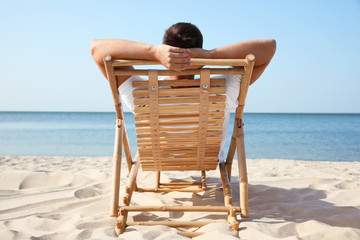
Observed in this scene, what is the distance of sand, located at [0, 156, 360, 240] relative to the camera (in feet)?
5.92

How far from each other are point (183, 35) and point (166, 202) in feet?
4.92

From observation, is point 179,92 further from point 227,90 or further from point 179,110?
point 227,90

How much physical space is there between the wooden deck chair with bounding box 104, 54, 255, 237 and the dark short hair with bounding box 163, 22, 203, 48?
0.26 m

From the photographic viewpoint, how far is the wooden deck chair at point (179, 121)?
70.9 inches

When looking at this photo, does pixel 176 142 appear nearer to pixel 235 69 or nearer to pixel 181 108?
pixel 181 108

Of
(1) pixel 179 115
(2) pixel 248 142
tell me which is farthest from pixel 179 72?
(2) pixel 248 142

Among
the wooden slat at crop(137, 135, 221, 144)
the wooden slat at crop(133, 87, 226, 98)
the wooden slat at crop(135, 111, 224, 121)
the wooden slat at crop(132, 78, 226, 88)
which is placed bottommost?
the wooden slat at crop(137, 135, 221, 144)

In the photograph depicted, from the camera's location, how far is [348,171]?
4.63 m

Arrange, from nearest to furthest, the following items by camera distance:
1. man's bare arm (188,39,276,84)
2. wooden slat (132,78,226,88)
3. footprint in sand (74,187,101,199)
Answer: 1. man's bare arm (188,39,276,84)
2. wooden slat (132,78,226,88)
3. footprint in sand (74,187,101,199)

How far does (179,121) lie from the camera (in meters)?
2.02

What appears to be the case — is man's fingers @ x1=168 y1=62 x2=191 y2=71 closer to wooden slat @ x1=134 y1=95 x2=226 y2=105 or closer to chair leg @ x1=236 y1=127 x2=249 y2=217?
wooden slat @ x1=134 y1=95 x2=226 y2=105

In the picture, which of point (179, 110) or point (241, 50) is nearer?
point (241, 50)

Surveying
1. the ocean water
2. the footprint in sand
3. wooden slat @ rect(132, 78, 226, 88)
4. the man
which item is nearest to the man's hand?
the man

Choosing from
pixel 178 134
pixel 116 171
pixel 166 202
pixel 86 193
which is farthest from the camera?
pixel 86 193
